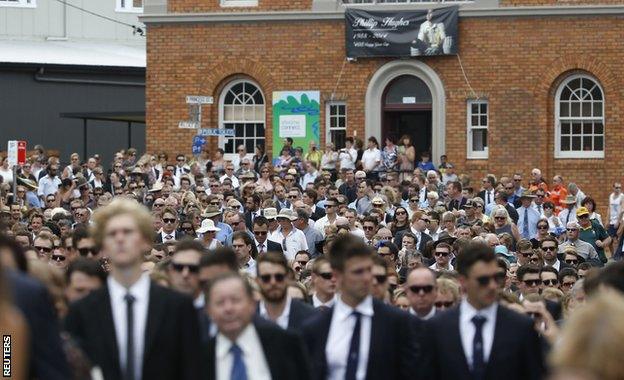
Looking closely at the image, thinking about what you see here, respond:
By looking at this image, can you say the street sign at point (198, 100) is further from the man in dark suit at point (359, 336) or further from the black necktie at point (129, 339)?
the black necktie at point (129, 339)

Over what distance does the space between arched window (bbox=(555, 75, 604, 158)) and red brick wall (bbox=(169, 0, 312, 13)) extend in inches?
228

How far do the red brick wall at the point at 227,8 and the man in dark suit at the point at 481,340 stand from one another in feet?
91.8

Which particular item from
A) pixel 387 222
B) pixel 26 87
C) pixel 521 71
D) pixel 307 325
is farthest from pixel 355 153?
pixel 307 325

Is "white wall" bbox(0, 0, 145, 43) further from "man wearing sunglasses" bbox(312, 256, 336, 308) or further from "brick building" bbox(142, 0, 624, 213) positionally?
"man wearing sunglasses" bbox(312, 256, 336, 308)

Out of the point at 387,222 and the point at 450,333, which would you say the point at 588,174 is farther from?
the point at 450,333

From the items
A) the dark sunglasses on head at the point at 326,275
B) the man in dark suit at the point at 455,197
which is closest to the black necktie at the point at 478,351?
the dark sunglasses on head at the point at 326,275

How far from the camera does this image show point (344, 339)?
9.63 meters

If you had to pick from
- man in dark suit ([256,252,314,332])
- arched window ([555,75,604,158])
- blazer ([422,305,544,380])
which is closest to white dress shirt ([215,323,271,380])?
blazer ([422,305,544,380])

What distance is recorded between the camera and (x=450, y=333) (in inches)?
381

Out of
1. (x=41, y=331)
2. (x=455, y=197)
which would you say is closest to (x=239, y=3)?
(x=455, y=197)

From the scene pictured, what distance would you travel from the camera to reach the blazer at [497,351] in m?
9.54

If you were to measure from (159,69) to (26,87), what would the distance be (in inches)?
487

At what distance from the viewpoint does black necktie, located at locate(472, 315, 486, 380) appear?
9.56 metres

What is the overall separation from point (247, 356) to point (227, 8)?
97.9 feet
